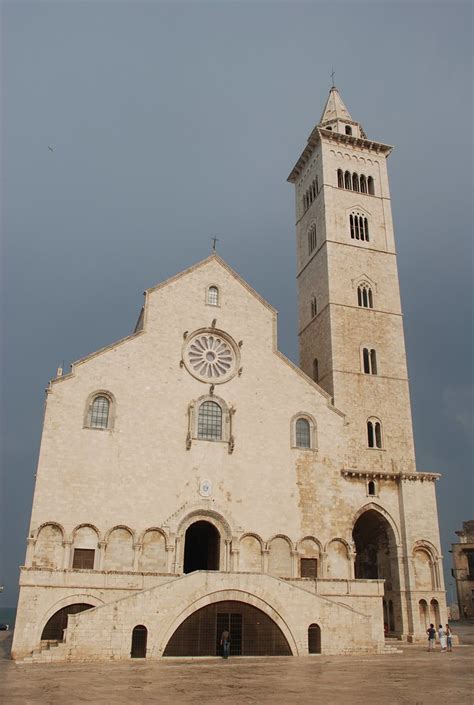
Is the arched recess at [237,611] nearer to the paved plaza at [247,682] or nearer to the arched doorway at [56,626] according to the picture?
the paved plaza at [247,682]

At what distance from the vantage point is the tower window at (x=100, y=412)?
27.6 m

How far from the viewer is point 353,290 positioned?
123ft

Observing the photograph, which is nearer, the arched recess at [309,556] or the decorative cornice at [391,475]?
the arched recess at [309,556]

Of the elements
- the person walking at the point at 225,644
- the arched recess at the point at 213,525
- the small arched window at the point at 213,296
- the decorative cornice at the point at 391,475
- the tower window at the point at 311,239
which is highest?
the tower window at the point at 311,239

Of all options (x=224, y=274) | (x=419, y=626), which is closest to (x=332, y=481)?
(x=419, y=626)

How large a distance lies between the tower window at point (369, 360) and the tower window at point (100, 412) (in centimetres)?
1633

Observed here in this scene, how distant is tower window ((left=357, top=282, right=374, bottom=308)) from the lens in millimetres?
37594

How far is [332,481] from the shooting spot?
30.5 meters

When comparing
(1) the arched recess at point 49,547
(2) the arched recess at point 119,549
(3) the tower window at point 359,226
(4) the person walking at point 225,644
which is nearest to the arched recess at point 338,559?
(4) the person walking at point 225,644

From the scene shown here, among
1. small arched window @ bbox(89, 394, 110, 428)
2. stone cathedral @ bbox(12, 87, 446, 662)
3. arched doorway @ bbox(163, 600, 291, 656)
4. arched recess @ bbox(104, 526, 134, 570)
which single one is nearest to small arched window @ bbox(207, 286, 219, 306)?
stone cathedral @ bbox(12, 87, 446, 662)

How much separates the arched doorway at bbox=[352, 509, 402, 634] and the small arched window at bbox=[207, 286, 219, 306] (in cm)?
1413

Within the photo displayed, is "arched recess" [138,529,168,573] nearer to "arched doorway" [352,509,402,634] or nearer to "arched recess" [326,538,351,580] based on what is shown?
"arched recess" [326,538,351,580]

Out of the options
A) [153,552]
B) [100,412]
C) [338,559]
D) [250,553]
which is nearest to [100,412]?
[100,412]

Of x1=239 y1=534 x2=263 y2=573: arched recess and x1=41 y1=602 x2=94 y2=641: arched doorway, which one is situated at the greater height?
x1=239 y1=534 x2=263 y2=573: arched recess
